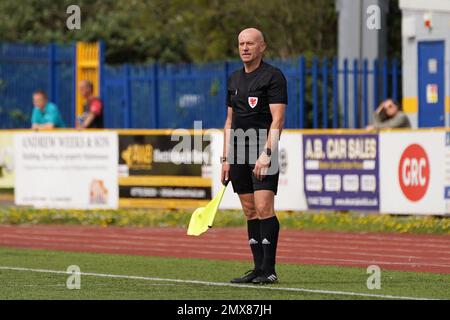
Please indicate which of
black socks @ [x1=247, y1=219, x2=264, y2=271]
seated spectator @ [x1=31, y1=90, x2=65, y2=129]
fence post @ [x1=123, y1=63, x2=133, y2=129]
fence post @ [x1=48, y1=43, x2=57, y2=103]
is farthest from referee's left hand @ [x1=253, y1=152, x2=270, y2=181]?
fence post @ [x1=48, y1=43, x2=57, y2=103]

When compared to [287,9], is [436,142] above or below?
below

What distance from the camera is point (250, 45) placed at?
1213 cm

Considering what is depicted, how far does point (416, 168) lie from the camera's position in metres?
19.9

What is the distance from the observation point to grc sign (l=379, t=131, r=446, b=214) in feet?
64.3

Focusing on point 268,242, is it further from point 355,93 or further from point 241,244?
point 355,93

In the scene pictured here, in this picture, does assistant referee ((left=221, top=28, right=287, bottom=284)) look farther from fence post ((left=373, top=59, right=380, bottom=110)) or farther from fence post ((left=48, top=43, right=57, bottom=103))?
fence post ((left=48, top=43, right=57, bottom=103))

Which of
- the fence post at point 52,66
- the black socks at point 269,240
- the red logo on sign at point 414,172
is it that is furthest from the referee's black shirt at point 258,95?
the fence post at point 52,66

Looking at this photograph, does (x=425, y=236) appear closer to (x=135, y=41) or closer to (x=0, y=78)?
(x=0, y=78)

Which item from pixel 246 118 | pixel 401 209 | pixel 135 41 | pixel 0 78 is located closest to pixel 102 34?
pixel 135 41

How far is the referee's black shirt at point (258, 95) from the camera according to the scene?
12.2m

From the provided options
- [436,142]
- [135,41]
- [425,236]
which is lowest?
[425,236]

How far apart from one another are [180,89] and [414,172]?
22.9 ft

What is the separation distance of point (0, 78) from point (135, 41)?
46.4 feet

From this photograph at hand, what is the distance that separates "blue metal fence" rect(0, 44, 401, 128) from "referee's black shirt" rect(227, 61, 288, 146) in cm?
1117
